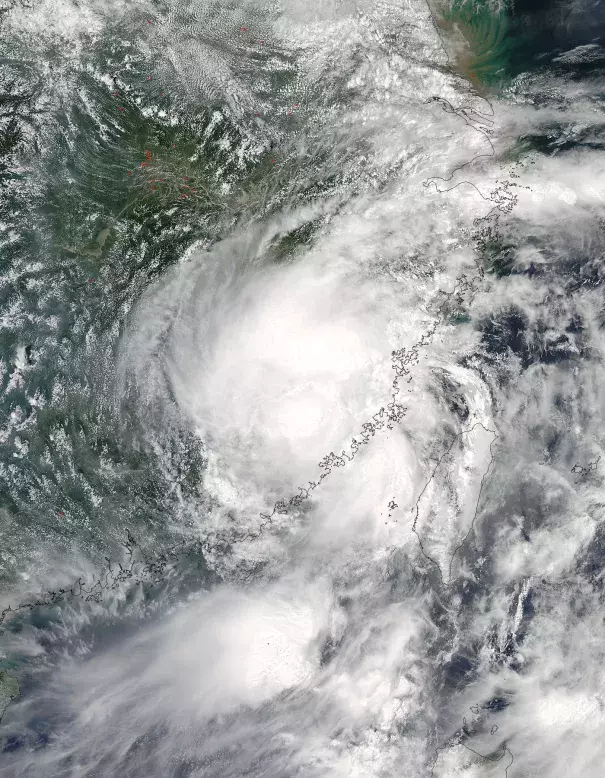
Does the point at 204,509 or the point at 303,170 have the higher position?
the point at 303,170

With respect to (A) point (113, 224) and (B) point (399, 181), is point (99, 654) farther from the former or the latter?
(B) point (399, 181)

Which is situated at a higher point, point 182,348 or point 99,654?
point 182,348

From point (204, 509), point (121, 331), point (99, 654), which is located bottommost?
point (99, 654)

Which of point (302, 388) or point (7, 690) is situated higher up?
point (302, 388)

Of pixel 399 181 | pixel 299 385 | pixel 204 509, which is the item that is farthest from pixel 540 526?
pixel 399 181

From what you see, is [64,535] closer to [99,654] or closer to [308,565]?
[99,654]

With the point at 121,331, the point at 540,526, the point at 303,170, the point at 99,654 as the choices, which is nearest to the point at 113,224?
the point at 121,331
